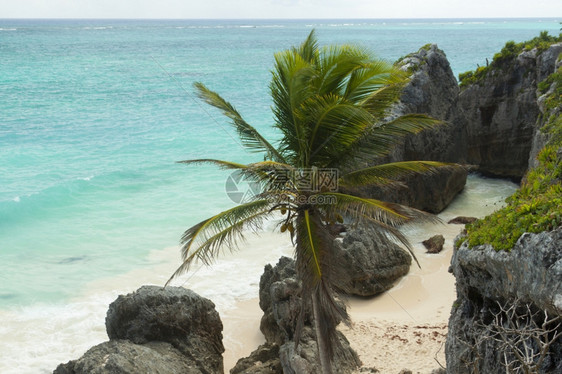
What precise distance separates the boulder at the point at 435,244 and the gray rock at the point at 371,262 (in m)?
1.55

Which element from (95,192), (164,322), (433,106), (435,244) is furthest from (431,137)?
(95,192)

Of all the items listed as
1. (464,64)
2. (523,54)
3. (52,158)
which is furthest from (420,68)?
(464,64)

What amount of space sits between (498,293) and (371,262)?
7651mm

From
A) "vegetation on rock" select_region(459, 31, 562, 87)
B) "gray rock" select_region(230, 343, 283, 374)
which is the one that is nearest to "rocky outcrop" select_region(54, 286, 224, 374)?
"gray rock" select_region(230, 343, 283, 374)

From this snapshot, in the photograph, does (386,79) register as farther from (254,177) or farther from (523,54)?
(523,54)

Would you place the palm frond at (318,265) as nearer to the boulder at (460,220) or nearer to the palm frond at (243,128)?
the palm frond at (243,128)

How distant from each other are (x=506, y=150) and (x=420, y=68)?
522cm

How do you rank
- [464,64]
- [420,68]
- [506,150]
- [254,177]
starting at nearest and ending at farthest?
[254,177] < [420,68] < [506,150] < [464,64]

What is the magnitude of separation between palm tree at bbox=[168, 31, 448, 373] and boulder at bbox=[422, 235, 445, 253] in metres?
8.87

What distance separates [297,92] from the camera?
9742mm

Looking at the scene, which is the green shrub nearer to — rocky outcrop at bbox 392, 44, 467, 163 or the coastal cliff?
the coastal cliff

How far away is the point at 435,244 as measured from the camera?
61.8 ft

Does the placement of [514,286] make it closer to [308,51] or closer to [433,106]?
[308,51]

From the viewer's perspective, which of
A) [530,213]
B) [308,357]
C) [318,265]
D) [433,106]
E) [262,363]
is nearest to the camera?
[530,213]
